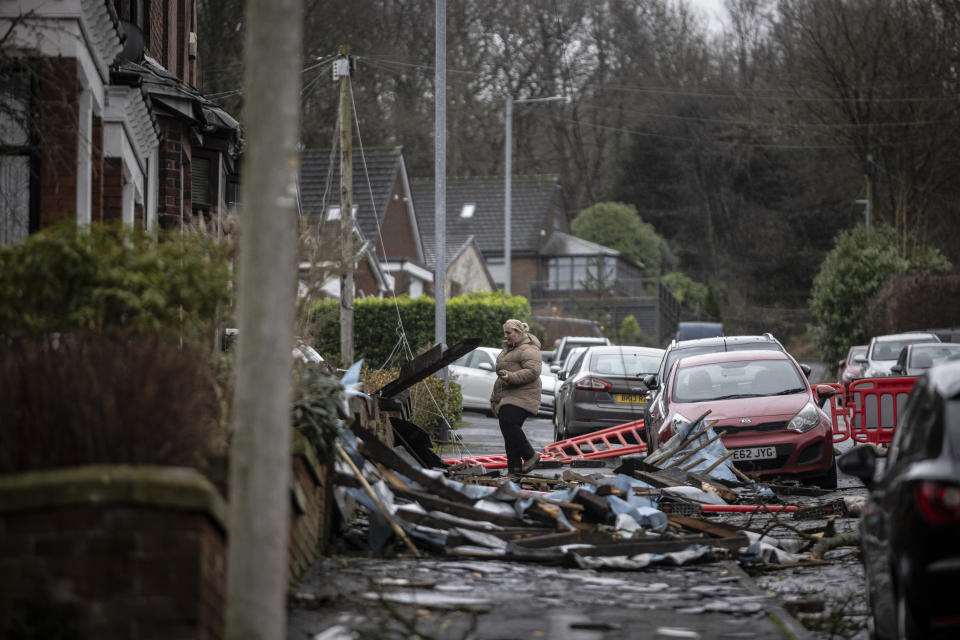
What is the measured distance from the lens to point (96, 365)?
636 centimetres

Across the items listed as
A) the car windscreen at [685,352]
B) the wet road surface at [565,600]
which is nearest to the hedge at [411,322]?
the car windscreen at [685,352]

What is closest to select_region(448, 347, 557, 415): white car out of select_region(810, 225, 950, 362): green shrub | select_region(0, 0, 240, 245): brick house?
select_region(0, 0, 240, 245): brick house

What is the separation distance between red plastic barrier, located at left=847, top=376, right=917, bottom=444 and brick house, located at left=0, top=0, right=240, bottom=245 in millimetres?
9331

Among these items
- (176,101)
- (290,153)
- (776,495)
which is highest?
(176,101)

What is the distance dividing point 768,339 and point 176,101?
27.4ft

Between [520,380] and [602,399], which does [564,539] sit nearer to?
[520,380]

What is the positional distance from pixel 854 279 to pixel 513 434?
31.1m

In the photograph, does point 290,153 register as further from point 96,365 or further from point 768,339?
point 768,339

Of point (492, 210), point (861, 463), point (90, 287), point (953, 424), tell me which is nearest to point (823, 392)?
point (861, 463)

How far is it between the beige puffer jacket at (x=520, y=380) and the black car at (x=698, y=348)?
2105 mm

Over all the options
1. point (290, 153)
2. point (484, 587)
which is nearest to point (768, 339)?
point (484, 587)

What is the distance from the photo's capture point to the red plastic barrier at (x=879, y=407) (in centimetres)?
1733

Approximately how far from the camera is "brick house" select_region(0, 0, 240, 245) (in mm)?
10148

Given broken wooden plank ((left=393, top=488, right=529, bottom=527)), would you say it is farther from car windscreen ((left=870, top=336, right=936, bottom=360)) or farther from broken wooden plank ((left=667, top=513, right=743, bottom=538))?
car windscreen ((left=870, top=336, right=936, bottom=360))
